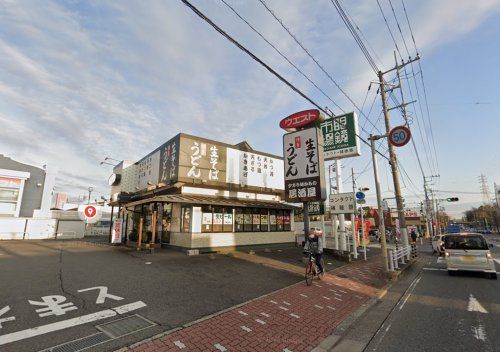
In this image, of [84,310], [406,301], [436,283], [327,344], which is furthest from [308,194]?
[84,310]

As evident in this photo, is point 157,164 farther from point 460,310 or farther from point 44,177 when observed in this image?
point 44,177

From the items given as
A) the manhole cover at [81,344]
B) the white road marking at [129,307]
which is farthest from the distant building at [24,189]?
the manhole cover at [81,344]

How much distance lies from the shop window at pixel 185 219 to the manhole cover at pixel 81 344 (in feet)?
36.4

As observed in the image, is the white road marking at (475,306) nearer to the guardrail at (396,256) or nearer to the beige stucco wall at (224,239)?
the guardrail at (396,256)

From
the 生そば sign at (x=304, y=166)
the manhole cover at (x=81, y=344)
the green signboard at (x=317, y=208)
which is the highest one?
the 生そば sign at (x=304, y=166)

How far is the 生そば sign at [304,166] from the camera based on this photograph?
11.9 metres

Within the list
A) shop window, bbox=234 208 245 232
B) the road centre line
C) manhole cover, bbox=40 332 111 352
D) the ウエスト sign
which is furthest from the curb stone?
shop window, bbox=234 208 245 232

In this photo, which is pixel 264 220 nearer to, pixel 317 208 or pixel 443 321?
pixel 317 208

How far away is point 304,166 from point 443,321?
24.9ft

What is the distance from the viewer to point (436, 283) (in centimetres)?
1076

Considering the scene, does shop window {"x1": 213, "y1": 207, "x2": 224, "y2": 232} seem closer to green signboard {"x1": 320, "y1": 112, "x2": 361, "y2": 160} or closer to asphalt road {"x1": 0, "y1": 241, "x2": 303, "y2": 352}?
asphalt road {"x1": 0, "y1": 241, "x2": 303, "y2": 352}

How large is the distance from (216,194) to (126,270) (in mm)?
8930

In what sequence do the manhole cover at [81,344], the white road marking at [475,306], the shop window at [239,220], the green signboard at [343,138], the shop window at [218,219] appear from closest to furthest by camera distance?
the manhole cover at [81,344] < the white road marking at [475,306] < the shop window at [218,219] < the green signboard at [343,138] < the shop window at [239,220]

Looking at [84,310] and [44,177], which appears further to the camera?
[44,177]
